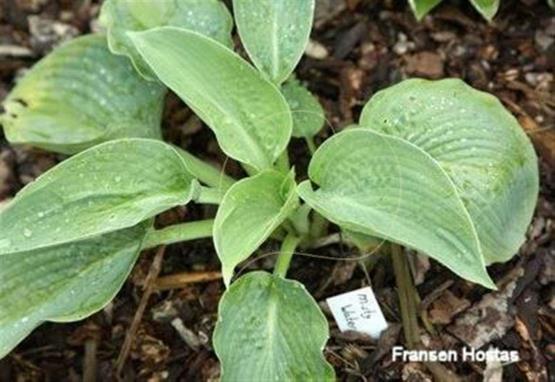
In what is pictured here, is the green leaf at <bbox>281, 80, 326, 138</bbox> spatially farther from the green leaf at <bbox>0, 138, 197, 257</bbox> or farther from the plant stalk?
the green leaf at <bbox>0, 138, 197, 257</bbox>

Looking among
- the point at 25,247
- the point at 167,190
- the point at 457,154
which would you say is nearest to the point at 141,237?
the point at 167,190

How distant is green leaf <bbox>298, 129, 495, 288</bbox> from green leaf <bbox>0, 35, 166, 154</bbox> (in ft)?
1.49

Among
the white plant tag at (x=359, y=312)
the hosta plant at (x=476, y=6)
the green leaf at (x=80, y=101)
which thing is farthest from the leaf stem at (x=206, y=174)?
the hosta plant at (x=476, y=6)

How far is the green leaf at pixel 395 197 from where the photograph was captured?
4.81 ft

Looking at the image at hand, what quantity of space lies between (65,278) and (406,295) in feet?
1.97

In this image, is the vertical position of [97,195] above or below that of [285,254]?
above

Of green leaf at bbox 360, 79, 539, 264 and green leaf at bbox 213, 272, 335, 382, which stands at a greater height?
green leaf at bbox 360, 79, 539, 264

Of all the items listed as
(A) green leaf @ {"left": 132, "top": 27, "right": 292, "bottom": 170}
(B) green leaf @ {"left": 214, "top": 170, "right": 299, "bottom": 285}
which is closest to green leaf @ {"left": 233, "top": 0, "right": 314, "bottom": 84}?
(A) green leaf @ {"left": 132, "top": 27, "right": 292, "bottom": 170}

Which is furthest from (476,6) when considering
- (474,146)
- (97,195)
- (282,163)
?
(97,195)

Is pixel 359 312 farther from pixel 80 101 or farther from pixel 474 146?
pixel 80 101

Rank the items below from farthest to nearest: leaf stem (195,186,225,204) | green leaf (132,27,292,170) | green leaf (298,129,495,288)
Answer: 1. leaf stem (195,186,225,204)
2. green leaf (132,27,292,170)
3. green leaf (298,129,495,288)

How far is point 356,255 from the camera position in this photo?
1923mm

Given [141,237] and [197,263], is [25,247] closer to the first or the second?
[141,237]

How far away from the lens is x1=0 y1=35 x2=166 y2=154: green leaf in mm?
1964
